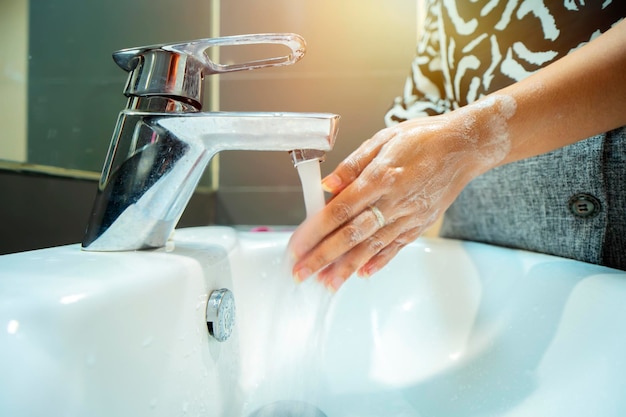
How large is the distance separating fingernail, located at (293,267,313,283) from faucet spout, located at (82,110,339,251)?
11cm

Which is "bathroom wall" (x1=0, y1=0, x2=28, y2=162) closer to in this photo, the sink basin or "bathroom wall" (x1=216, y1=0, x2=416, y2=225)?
the sink basin

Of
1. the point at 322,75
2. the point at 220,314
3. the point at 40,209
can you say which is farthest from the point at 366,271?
the point at 322,75

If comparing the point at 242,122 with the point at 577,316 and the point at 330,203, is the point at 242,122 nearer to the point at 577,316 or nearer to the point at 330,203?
the point at 330,203

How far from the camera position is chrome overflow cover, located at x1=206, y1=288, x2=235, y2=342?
0.33 m

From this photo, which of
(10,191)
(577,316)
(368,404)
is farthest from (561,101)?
(10,191)

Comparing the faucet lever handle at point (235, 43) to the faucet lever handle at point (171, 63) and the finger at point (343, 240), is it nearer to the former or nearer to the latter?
the faucet lever handle at point (171, 63)

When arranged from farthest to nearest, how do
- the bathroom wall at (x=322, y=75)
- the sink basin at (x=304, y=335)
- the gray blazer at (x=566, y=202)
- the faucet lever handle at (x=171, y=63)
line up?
1. the bathroom wall at (x=322, y=75)
2. the gray blazer at (x=566, y=202)
3. the faucet lever handle at (x=171, y=63)
4. the sink basin at (x=304, y=335)

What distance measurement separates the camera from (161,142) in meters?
0.31

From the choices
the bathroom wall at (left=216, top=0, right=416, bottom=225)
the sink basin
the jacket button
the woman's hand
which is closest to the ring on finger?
the woman's hand

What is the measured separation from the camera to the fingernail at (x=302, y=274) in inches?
13.8

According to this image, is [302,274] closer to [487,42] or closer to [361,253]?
[361,253]

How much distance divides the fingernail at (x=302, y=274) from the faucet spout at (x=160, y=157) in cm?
11

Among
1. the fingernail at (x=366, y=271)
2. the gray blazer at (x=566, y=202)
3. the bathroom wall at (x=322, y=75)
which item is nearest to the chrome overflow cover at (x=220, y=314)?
the fingernail at (x=366, y=271)

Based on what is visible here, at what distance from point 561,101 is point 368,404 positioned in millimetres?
351
